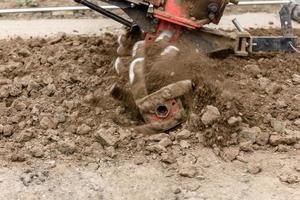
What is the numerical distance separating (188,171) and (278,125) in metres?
0.87

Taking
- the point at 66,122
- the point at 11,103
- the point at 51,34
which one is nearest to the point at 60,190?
the point at 66,122

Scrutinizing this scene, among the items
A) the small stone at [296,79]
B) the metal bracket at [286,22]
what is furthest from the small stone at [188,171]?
the metal bracket at [286,22]

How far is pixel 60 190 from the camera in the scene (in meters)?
5.29

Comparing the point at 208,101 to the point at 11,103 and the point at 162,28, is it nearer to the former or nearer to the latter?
the point at 162,28

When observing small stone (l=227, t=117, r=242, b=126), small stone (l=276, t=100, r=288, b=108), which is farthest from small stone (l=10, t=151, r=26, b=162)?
small stone (l=276, t=100, r=288, b=108)

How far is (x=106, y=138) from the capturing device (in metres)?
5.69

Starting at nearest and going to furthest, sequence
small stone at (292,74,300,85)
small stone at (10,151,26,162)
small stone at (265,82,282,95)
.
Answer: small stone at (10,151,26,162) → small stone at (265,82,282,95) → small stone at (292,74,300,85)

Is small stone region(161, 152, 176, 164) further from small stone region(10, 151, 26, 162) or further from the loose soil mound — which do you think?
small stone region(10, 151, 26, 162)

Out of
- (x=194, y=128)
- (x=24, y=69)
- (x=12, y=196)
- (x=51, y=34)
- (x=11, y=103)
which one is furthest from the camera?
(x=51, y=34)

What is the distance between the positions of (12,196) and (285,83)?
2.47 m

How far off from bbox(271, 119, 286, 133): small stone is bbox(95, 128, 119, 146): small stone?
1.16 meters

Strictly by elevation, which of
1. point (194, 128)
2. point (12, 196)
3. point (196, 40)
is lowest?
point (12, 196)

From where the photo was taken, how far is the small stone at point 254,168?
17.9 ft

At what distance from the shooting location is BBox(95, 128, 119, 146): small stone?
5668 millimetres
